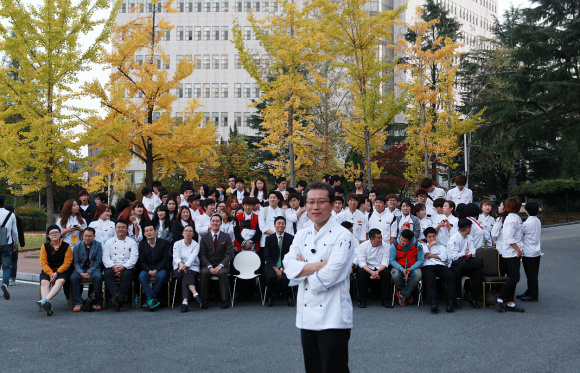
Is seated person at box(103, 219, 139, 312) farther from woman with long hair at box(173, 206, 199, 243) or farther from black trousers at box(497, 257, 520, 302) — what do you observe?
black trousers at box(497, 257, 520, 302)

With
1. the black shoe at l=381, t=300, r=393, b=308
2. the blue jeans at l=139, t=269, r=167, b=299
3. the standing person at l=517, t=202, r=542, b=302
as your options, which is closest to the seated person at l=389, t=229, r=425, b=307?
the black shoe at l=381, t=300, r=393, b=308

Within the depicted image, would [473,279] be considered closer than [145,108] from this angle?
Yes

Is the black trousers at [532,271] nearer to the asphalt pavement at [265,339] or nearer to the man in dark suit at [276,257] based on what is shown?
the asphalt pavement at [265,339]

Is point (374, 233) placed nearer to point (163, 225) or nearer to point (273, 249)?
point (273, 249)

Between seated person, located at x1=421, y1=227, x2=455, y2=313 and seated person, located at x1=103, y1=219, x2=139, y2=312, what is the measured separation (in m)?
5.49

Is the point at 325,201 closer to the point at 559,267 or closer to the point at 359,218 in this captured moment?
the point at 359,218

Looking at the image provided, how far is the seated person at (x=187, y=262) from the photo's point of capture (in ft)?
32.0

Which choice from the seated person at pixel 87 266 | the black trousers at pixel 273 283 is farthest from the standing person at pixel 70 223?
the black trousers at pixel 273 283

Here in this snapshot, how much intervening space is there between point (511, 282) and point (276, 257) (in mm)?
4349

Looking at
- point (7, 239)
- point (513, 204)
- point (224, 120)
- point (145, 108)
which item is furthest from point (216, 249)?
point (224, 120)

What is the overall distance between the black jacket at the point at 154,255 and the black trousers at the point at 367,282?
372 cm

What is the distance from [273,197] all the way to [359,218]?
1.93 meters

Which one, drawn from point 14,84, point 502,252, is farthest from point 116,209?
point 502,252

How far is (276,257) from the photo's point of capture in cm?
1044
